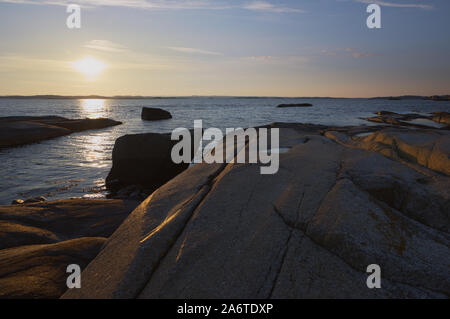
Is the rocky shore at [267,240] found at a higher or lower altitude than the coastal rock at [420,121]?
lower

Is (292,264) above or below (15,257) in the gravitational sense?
above

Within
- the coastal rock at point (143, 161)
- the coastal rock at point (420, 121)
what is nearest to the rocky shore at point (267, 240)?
the coastal rock at point (143, 161)

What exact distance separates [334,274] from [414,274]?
69cm

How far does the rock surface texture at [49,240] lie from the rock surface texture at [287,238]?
1.81 ft

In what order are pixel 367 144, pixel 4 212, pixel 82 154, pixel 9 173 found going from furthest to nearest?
pixel 82 154 → pixel 9 173 → pixel 367 144 → pixel 4 212

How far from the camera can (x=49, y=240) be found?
14.2ft

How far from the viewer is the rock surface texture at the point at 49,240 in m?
2.97

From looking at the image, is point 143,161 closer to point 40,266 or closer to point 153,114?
point 40,266

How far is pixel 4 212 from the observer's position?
16.1 feet
